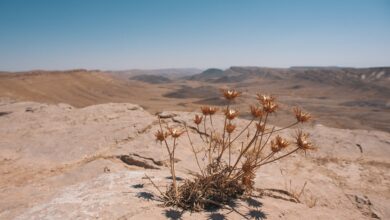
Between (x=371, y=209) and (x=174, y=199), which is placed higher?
(x=174, y=199)

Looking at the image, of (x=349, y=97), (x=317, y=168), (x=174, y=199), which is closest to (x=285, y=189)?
(x=174, y=199)

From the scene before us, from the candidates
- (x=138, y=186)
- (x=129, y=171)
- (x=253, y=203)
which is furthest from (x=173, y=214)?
(x=129, y=171)

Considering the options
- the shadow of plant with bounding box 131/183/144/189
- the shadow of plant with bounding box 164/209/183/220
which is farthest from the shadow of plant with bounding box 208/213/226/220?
the shadow of plant with bounding box 131/183/144/189

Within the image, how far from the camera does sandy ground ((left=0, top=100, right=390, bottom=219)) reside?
2.16 meters

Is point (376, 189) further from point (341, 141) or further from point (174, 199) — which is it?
point (174, 199)

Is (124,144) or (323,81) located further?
(323,81)

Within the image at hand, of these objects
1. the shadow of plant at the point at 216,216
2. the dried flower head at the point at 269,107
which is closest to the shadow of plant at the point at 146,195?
the shadow of plant at the point at 216,216

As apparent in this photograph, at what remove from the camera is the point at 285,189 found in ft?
9.18

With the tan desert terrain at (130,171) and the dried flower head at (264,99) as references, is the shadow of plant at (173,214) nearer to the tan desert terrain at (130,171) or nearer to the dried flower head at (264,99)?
the tan desert terrain at (130,171)

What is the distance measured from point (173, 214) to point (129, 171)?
92cm

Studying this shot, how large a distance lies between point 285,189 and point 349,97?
42838 millimetres

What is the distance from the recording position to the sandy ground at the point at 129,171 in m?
2.16

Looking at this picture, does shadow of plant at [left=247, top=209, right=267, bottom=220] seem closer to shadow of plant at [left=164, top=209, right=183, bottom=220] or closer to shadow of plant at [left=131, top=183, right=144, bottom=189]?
shadow of plant at [left=164, top=209, right=183, bottom=220]

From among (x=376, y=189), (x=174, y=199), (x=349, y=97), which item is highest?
(x=174, y=199)
